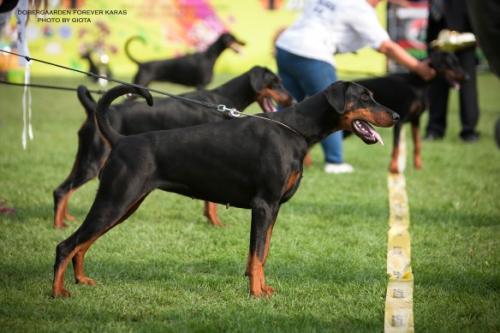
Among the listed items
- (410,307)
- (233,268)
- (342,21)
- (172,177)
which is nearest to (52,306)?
(172,177)

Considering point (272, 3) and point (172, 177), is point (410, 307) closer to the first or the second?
point (172, 177)

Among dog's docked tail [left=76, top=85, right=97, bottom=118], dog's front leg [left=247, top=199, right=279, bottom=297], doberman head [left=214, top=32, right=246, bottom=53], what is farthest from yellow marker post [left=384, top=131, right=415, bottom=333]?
doberman head [left=214, top=32, right=246, bottom=53]

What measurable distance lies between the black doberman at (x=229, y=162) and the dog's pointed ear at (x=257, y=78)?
1.62 meters

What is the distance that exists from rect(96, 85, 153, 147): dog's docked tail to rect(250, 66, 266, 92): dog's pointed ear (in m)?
1.76

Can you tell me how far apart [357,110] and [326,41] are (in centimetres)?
331

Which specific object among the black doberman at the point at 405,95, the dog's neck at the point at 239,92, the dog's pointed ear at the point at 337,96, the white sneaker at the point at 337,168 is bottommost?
the white sneaker at the point at 337,168

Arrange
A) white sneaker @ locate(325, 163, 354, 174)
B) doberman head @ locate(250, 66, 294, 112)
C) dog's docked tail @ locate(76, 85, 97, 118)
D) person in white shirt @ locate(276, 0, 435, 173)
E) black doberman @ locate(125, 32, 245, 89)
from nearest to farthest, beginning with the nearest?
dog's docked tail @ locate(76, 85, 97, 118) → doberman head @ locate(250, 66, 294, 112) → person in white shirt @ locate(276, 0, 435, 173) → white sneaker @ locate(325, 163, 354, 174) → black doberman @ locate(125, 32, 245, 89)

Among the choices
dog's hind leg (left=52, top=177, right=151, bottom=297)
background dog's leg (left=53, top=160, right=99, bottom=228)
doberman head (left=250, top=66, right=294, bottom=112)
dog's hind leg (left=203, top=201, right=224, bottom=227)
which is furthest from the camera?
doberman head (left=250, top=66, right=294, bottom=112)

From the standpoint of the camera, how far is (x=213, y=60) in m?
10.8

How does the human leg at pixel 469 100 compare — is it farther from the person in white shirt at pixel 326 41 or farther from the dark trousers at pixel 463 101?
the person in white shirt at pixel 326 41

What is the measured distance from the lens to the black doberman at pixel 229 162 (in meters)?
3.73

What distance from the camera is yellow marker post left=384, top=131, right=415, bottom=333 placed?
348cm

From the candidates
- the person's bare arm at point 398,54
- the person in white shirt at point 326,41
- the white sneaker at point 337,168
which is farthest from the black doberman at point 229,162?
the white sneaker at point 337,168

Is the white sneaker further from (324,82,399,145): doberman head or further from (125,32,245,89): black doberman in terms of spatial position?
(324,82,399,145): doberman head
